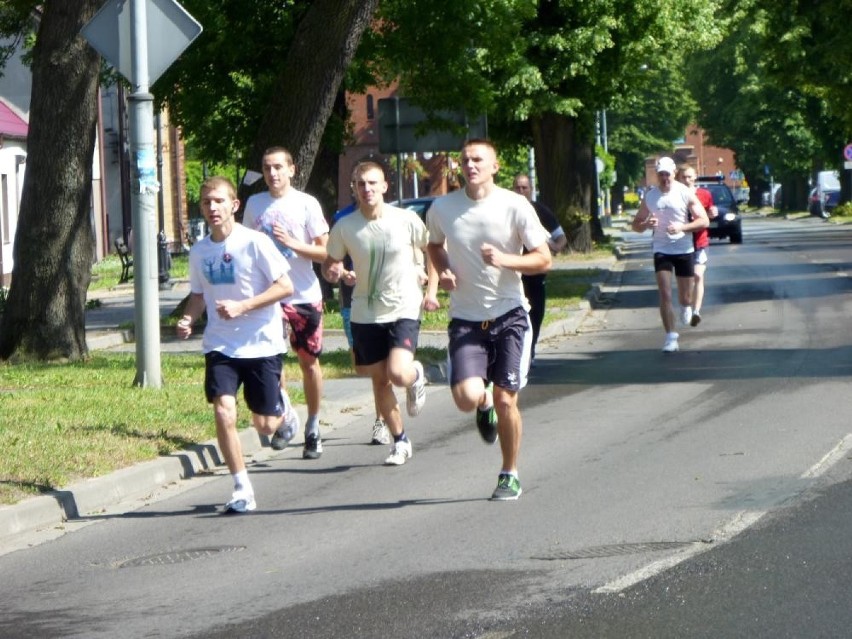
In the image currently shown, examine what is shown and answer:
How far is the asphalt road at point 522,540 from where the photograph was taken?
6.49 m

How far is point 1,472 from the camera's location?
32.6 ft

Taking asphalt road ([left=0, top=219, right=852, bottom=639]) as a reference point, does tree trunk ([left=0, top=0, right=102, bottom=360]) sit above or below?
above

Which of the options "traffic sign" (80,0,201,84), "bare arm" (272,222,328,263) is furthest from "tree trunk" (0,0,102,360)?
"bare arm" (272,222,328,263)

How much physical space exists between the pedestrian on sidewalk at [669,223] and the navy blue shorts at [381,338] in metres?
7.22

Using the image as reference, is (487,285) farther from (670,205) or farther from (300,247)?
(670,205)

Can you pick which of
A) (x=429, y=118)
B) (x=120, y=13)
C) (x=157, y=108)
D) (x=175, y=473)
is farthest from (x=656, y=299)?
(x=175, y=473)

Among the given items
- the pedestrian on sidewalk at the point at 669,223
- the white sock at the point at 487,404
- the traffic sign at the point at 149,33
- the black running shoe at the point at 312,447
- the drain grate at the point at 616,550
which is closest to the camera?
the drain grate at the point at 616,550

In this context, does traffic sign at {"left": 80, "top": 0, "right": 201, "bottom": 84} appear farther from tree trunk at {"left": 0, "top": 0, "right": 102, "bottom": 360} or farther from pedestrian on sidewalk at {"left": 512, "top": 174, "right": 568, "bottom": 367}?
pedestrian on sidewalk at {"left": 512, "top": 174, "right": 568, "bottom": 367}

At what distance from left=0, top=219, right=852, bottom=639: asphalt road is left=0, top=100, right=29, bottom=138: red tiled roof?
26924 mm

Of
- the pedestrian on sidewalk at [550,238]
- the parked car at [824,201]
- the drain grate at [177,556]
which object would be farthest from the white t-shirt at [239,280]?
the parked car at [824,201]

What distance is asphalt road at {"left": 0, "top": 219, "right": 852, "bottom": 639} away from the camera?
6492 millimetres

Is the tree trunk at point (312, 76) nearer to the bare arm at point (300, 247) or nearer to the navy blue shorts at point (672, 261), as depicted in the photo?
the navy blue shorts at point (672, 261)

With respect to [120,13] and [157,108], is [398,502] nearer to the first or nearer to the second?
[120,13]

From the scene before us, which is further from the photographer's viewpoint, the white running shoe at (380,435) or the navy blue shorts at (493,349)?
the white running shoe at (380,435)
